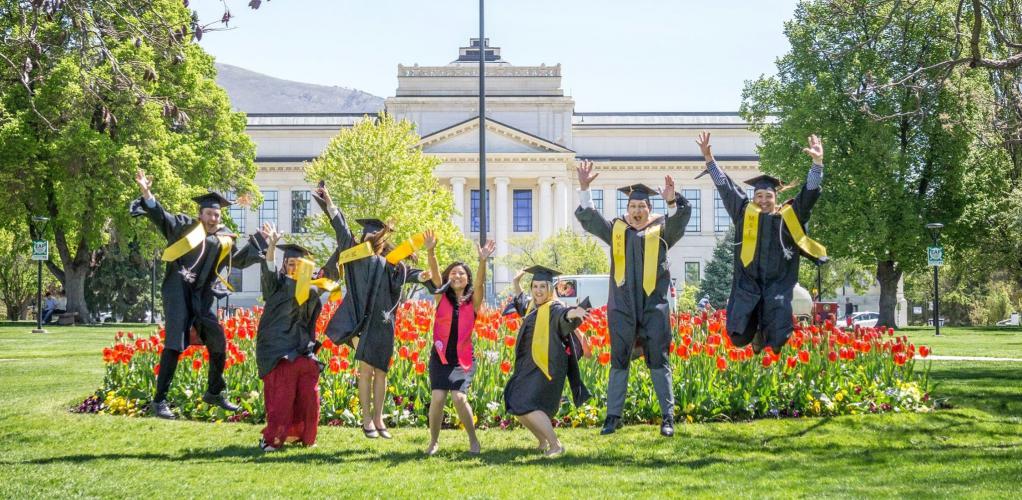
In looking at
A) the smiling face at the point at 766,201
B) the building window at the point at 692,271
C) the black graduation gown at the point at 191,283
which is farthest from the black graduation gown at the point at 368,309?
the building window at the point at 692,271

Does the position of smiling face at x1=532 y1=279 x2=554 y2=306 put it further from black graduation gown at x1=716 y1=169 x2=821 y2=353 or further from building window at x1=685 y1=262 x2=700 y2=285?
building window at x1=685 y1=262 x2=700 y2=285

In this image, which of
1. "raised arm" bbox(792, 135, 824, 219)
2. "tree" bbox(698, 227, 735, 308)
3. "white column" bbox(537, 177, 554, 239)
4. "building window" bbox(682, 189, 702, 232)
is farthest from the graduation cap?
"building window" bbox(682, 189, 702, 232)

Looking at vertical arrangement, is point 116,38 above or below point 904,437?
above

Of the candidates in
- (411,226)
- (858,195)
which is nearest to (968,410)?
(411,226)

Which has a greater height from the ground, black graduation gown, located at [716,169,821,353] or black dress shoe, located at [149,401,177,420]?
black graduation gown, located at [716,169,821,353]

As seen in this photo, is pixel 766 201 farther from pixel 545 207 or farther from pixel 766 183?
pixel 545 207

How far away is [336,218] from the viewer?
938cm

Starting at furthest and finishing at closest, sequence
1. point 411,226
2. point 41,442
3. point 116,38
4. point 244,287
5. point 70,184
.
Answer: point 244,287, point 70,184, point 411,226, point 41,442, point 116,38

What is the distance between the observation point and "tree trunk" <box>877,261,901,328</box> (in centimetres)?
4022

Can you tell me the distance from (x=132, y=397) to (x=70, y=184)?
2847 centimetres

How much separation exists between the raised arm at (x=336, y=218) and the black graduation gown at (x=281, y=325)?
0.61 metres

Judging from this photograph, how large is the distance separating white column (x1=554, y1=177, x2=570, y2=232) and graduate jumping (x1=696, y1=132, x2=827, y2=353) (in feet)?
205

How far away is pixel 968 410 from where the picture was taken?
441 inches

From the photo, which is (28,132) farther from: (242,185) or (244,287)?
(244,287)
